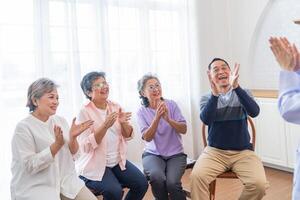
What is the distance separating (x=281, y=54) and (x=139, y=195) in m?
1.47

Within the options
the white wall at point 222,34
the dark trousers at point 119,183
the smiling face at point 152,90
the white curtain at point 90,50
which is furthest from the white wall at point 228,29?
the dark trousers at point 119,183

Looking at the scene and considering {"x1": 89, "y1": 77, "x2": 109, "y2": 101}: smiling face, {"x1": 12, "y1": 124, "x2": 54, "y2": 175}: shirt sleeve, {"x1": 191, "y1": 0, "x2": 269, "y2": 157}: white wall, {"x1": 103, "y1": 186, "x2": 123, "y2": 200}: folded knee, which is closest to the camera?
{"x1": 12, "y1": 124, "x2": 54, "y2": 175}: shirt sleeve

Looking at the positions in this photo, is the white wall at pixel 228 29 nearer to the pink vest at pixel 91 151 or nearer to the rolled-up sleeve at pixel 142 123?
the rolled-up sleeve at pixel 142 123

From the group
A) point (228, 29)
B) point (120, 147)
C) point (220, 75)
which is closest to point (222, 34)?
point (228, 29)

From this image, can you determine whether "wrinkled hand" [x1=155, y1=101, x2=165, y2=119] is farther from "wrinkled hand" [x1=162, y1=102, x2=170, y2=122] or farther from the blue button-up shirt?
the blue button-up shirt

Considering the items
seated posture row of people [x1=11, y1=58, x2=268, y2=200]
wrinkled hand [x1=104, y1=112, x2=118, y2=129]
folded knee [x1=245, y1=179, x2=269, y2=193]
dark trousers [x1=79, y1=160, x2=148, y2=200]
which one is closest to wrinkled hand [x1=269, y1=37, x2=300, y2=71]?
seated posture row of people [x1=11, y1=58, x2=268, y2=200]

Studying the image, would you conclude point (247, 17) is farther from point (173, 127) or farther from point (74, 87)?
point (74, 87)

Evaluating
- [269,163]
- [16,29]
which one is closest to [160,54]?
[16,29]

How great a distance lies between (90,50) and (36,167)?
1404 millimetres

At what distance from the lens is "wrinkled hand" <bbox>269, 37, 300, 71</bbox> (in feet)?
3.64

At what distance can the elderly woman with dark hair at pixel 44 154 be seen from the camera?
5.64 feet

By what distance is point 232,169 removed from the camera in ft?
7.27

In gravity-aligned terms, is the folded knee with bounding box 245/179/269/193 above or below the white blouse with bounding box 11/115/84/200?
below

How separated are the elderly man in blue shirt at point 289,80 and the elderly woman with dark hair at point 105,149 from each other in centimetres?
121
